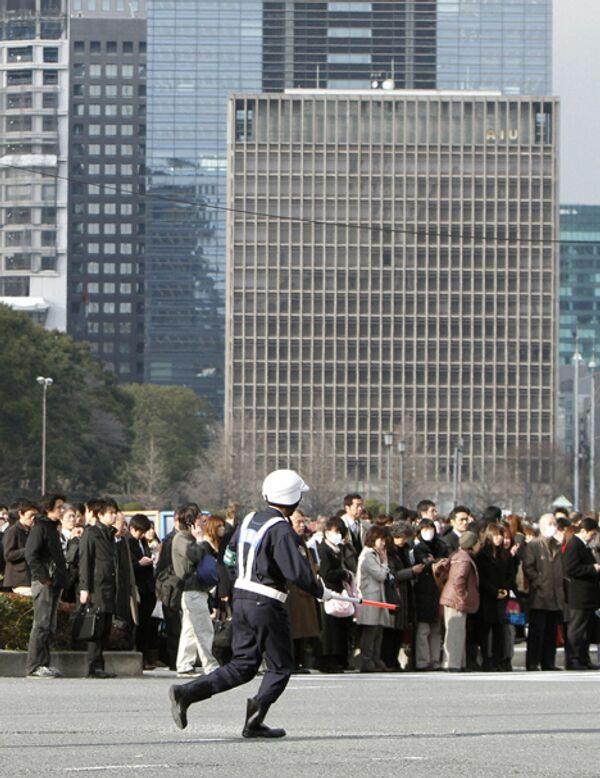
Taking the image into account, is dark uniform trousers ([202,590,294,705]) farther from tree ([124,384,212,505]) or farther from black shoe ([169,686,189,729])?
tree ([124,384,212,505])

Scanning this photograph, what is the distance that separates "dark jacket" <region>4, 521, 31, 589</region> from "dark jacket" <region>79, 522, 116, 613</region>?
1.24 meters

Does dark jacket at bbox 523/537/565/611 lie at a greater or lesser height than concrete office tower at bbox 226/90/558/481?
lesser

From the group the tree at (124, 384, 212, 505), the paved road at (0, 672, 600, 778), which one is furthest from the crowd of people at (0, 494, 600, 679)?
the tree at (124, 384, 212, 505)

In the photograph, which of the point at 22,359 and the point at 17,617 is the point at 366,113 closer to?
the point at 22,359

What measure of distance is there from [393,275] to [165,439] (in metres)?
23.0

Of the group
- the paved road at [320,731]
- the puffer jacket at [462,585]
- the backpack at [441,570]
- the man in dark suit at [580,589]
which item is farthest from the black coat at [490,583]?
the paved road at [320,731]

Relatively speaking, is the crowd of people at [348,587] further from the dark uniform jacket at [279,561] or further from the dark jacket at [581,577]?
the dark uniform jacket at [279,561]

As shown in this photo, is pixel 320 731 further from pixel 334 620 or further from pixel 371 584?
pixel 334 620

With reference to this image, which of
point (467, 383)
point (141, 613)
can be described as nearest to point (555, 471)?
point (467, 383)

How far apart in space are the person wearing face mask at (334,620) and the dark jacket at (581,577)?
234 centimetres

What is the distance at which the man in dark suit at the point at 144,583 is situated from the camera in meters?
21.8

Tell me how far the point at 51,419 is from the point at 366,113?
238 ft

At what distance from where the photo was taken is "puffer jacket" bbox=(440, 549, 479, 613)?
73.2ft

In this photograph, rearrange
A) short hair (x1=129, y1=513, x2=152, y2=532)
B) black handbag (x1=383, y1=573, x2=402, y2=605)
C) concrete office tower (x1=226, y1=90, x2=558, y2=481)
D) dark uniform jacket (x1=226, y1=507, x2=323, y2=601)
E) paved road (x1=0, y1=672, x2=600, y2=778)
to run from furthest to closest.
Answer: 1. concrete office tower (x1=226, y1=90, x2=558, y2=481)
2. black handbag (x1=383, y1=573, x2=402, y2=605)
3. short hair (x1=129, y1=513, x2=152, y2=532)
4. dark uniform jacket (x1=226, y1=507, x2=323, y2=601)
5. paved road (x1=0, y1=672, x2=600, y2=778)
